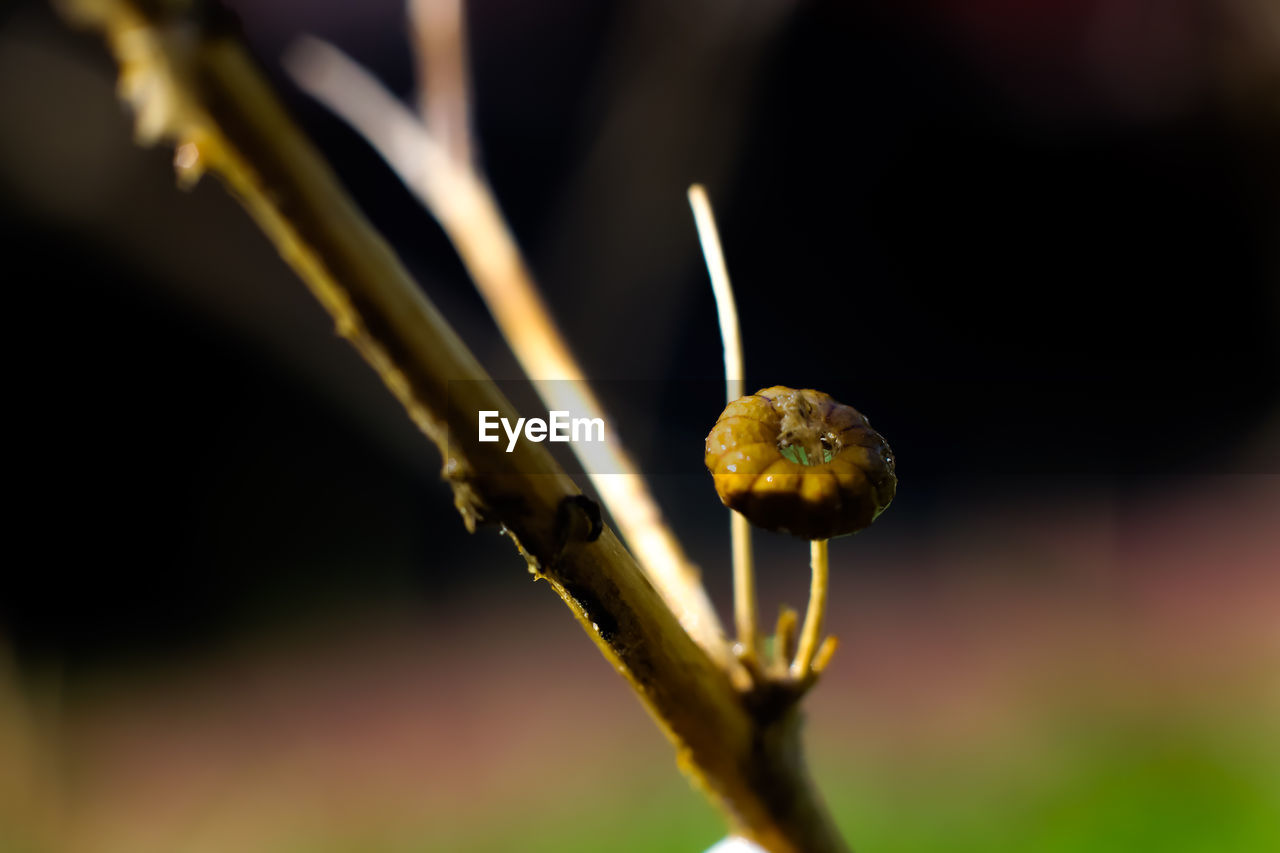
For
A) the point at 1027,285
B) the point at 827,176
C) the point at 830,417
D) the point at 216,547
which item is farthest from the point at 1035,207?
the point at 216,547

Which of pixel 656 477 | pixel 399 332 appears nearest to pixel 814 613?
pixel 399 332

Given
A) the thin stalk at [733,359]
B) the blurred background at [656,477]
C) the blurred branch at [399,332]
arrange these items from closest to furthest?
1. the blurred branch at [399,332]
2. the thin stalk at [733,359]
3. the blurred background at [656,477]

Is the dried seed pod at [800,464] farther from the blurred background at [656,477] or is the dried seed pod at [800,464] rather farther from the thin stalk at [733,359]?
the blurred background at [656,477]

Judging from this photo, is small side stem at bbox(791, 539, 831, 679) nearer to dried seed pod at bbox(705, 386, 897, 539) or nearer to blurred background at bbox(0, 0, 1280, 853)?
dried seed pod at bbox(705, 386, 897, 539)

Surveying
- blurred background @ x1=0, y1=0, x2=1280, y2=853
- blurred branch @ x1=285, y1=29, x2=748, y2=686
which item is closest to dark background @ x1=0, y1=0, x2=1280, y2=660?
blurred background @ x1=0, y1=0, x2=1280, y2=853

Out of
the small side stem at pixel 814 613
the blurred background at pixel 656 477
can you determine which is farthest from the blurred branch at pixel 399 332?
the blurred background at pixel 656 477

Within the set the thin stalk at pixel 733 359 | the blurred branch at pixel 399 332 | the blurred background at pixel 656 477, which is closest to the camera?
the blurred branch at pixel 399 332

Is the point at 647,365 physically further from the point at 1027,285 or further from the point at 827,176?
the point at 1027,285
